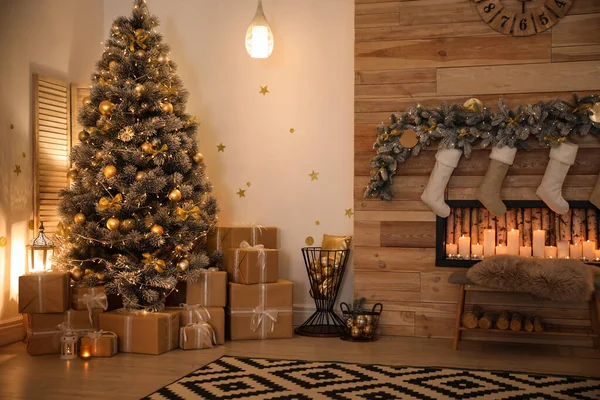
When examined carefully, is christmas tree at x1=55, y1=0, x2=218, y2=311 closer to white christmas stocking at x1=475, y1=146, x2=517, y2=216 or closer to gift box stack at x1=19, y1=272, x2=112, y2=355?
gift box stack at x1=19, y1=272, x2=112, y2=355

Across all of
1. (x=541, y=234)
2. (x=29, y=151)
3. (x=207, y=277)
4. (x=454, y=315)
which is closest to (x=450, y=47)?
(x=541, y=234)

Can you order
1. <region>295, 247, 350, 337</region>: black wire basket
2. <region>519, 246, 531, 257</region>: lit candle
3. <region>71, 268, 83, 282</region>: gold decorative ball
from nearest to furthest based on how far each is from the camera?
1. <region>71, 268, 83, 282</region>: gold decorative ball
2. <region>519, 246, 531, 257</region>: lit candle
3. <region>295, 247, 350, 337</region>: black wire basket

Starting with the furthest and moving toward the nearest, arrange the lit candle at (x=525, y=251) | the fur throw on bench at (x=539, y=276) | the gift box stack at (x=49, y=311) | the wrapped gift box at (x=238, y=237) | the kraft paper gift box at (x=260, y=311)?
the wrapped gift box at (x=238, y=237)
the kraft paper gift box at (x=260, y=311)
the lit candle at (x=525, y=251)
the gift box stack at (x=49, y=311)
the fur throw on bench at (x=539, y=276)

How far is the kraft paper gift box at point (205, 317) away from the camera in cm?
437

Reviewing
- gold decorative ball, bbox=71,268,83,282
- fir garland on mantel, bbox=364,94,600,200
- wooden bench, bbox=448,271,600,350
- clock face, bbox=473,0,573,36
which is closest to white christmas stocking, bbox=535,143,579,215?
fir garland on mantel, bbox=364,94,600,200

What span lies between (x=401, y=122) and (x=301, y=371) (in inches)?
69.1

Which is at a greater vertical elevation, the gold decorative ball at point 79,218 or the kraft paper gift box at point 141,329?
the gold decorative ball at point 79,218

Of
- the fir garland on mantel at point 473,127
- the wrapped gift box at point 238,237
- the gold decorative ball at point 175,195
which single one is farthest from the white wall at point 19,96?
the fir garland on mantel at point 473,127

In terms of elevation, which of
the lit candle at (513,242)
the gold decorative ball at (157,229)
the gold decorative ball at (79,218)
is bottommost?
the lit candle at (513,242)

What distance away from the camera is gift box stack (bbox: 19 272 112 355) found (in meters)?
4.12

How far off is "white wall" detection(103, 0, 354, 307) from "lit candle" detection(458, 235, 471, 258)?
2.80ft

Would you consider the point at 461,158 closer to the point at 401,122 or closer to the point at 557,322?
the point at 401,122

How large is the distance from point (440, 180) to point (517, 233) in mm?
566

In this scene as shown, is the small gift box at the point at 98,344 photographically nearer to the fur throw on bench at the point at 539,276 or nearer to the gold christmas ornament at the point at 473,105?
the fur throw on bench at the point at 539,276
